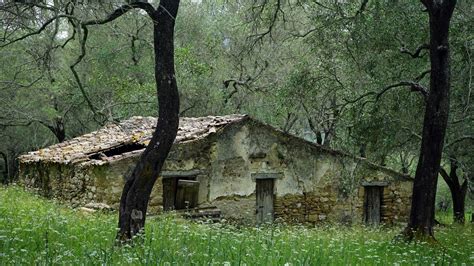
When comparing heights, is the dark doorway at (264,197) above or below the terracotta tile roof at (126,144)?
below

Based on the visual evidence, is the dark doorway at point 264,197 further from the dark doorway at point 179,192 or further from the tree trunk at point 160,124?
the tree trunk at point 160,124

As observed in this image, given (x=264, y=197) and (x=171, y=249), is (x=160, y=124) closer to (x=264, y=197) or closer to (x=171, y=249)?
(x=171, y=249)

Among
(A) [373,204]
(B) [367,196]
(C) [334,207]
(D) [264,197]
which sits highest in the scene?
(B) [367,196]

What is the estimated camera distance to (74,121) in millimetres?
33500

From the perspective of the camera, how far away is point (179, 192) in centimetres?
1862

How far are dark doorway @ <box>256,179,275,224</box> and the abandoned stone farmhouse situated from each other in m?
0.04

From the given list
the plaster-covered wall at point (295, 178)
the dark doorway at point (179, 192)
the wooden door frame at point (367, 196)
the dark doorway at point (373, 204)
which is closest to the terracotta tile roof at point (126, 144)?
the plaster-covered wall at point (295, 178)

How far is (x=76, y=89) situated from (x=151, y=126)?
29.1 feet

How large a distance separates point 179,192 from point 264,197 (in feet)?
11.8

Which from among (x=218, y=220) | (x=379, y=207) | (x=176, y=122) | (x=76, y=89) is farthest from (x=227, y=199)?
(x=76, y=89)

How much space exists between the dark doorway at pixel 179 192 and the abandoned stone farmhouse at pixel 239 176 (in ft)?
0.11

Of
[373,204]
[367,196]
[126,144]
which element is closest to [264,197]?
[367,196]

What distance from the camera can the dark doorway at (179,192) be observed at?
18.5m

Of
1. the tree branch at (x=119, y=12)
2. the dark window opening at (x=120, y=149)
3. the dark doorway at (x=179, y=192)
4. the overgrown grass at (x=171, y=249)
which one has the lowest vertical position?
the overgrown grass at (x=171, y=249)
